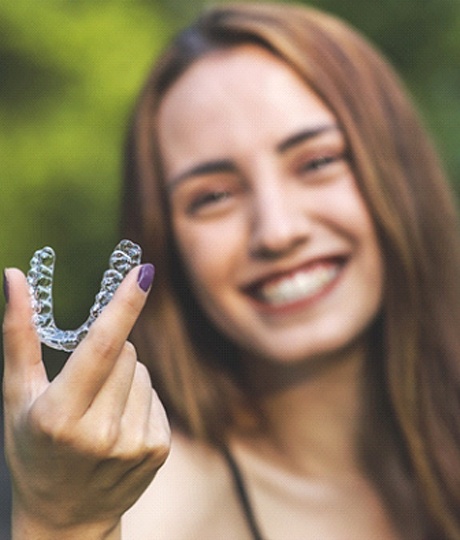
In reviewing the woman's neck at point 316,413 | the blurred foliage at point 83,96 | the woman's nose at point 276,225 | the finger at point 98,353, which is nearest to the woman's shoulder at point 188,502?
the woman's neck at point 316,413

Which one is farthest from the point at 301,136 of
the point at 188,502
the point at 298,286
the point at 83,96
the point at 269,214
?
the point at 83,96

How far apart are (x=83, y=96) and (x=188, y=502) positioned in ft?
8.67

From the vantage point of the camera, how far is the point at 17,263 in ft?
13.4

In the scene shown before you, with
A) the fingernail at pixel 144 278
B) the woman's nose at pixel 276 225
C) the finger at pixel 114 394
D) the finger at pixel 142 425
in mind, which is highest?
the woman's nose at pixel 276 225

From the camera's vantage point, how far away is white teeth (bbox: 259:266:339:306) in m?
1.80

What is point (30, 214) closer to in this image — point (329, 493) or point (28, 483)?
point (329, 493)

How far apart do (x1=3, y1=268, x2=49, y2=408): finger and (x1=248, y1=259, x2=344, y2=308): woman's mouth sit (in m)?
0.78

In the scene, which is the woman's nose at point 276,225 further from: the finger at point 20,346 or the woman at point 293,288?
the finger at point 20,346

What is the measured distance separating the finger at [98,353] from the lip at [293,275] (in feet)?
2.52

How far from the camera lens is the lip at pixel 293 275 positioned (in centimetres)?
180

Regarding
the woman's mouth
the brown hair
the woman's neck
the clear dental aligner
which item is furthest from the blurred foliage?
the clear dental aligner

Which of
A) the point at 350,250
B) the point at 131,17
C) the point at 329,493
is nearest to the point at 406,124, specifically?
the point at 350,250

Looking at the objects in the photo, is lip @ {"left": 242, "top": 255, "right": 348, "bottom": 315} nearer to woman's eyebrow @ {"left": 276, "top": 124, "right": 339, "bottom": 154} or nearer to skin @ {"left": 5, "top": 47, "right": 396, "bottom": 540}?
skin @ {"left": 5, "top": 47, "right": 396, "bottom": 540}

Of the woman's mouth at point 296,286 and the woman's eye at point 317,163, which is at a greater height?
the woman's eye at point 317,163
